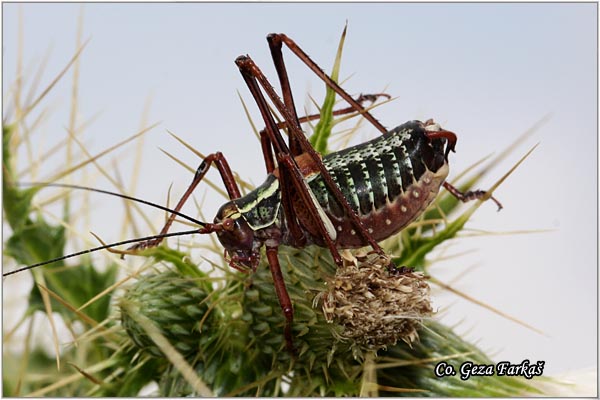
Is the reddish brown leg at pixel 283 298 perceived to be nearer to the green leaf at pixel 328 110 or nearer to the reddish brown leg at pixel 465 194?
the green leaf at pixel 328 110

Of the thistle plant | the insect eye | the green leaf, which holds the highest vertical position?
the green leaf

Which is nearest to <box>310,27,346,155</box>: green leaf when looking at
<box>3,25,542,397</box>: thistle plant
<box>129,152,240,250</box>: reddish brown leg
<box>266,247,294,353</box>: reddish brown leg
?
<box>3,25,542,397</box>: thistle plant

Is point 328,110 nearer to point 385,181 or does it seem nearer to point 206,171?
point 385,181

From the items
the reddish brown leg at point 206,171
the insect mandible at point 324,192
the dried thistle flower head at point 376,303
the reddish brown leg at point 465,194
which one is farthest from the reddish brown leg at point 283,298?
the reddish brown leg at point 465,194

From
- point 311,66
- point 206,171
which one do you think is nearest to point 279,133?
point 311,66

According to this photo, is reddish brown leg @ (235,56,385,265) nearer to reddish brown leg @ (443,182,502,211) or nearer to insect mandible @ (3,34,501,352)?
insect mandible @ (3,34,501,352)

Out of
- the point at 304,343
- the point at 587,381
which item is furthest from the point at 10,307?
the point at 587,381

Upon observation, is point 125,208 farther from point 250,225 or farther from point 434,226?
point 434,226
